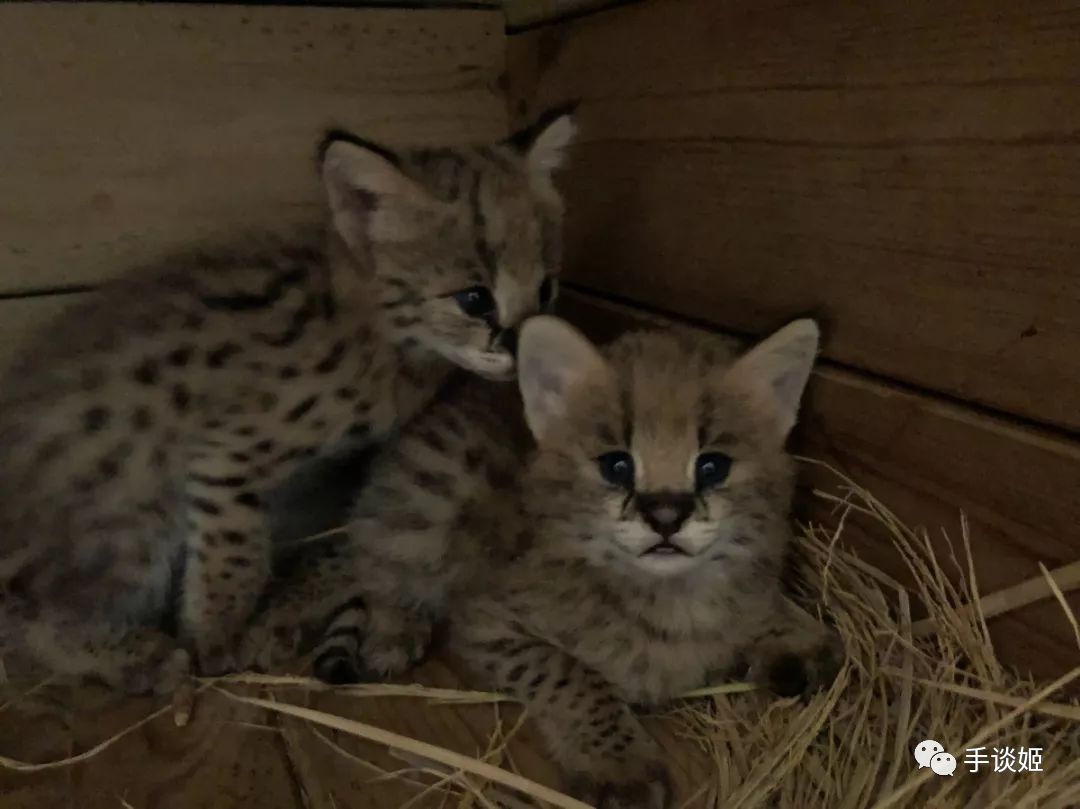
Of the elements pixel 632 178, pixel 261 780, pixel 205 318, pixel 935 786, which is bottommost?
pixel 261 780

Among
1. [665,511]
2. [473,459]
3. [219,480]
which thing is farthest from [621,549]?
[219,480]

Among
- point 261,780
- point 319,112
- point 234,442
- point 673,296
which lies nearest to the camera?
point 261,780

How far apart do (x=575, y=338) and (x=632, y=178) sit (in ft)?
1.49

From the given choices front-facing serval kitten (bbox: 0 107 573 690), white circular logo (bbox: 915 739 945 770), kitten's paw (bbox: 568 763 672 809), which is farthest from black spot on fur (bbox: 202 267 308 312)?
white circular logo (bbox: 915 739 945 770)

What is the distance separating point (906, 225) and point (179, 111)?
1000 mm

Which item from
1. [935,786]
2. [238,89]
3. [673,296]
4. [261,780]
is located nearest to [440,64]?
[238,89]

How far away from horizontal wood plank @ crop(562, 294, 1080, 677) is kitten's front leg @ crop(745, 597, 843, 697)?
0.11 m

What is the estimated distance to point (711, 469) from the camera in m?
1.05

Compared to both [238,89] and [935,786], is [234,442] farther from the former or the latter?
[935,786]

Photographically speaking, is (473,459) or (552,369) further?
(473,459)

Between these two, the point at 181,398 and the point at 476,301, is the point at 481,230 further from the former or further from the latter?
the point at 181,398

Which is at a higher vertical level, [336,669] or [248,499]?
[248,499]

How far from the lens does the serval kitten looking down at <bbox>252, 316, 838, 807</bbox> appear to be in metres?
1.02

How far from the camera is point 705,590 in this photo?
1091 millimetres
